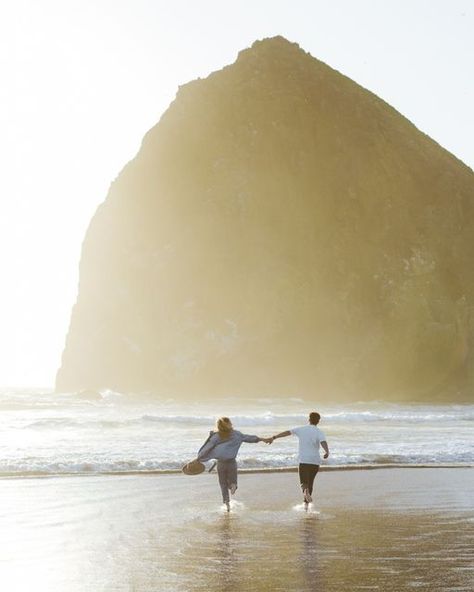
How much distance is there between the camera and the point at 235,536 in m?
12.0

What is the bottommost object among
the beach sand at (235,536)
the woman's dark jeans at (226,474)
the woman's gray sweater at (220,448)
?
the beach sand at (235,536)

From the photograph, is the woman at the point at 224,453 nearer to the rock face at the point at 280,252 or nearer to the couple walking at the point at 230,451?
the couple walking at the point at 230,451

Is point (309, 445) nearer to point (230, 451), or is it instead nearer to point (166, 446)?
point (230, 451)

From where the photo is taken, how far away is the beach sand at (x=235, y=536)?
9070mm

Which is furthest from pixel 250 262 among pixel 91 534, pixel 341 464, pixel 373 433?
pixel 91 534

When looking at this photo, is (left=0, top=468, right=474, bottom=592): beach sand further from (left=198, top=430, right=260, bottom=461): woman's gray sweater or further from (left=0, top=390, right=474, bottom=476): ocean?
(left=0, top=390, right=474, bottom=476): ocean

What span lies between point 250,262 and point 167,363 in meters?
14.2

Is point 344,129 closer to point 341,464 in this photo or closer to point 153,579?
point 341,464

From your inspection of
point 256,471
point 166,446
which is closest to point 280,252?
point 166,446

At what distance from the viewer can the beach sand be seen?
29.8 feet

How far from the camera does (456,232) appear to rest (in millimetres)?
101750

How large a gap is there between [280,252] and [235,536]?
86354 mm

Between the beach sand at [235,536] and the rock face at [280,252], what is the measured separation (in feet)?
237

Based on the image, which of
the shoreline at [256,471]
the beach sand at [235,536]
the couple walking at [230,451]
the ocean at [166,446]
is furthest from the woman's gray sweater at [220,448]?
the ocean at [166,446]
